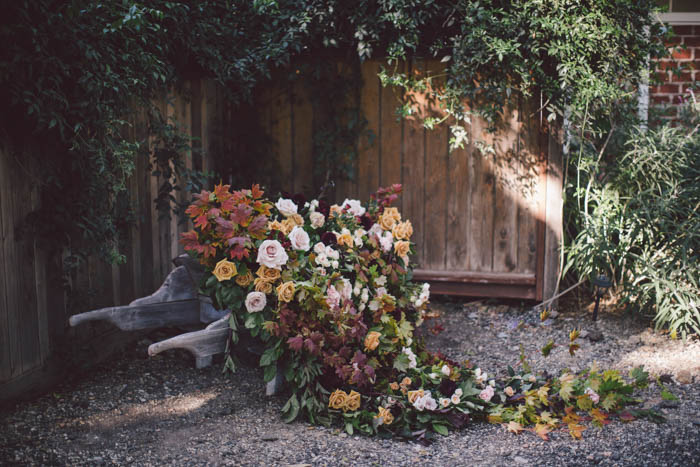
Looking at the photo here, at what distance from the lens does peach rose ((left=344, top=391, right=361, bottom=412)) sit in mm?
2592

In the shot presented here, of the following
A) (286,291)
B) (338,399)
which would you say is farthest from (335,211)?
(338,399)

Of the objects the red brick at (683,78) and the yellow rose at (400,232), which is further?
the red brick at (683,78)

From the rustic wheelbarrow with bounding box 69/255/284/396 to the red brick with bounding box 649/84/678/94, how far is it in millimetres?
4145

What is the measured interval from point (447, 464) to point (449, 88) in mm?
2671

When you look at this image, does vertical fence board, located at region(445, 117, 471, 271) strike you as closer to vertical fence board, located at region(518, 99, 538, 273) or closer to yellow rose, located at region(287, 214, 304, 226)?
vertical fence board, located at region(518, 99, 538, 273)

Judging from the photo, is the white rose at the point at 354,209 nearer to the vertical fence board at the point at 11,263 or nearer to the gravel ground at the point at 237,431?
the gravel ground at the point at 237,431

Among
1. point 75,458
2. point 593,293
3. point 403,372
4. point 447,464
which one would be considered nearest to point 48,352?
point 75,458

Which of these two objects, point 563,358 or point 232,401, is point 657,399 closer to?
point 563,358

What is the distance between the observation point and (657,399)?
9.59ft

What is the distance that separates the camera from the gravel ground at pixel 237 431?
2.34 m

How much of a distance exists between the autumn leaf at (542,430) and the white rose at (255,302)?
49.1 inches

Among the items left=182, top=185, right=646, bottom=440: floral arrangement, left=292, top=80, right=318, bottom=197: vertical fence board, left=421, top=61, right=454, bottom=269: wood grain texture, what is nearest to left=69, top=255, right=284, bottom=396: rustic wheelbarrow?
left=182, top=185, right=646, bottom=440: floral arrangement

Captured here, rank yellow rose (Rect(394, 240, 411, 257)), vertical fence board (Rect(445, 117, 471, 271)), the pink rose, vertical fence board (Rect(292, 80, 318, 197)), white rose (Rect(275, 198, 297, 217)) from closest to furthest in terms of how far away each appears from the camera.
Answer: the pink rose → white rose (Rect(275, 198, 297, 217)) → yellow rose (Rect(394, 240, 411, 257)) → vertical fence board (Rect(445, 117, 471, 271)) → vertical fence board (Rect(292, 80, 318, 197))

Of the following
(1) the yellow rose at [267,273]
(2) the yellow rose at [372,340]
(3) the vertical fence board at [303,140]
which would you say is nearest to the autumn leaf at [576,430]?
(2) the yellow rose at [372,340]
